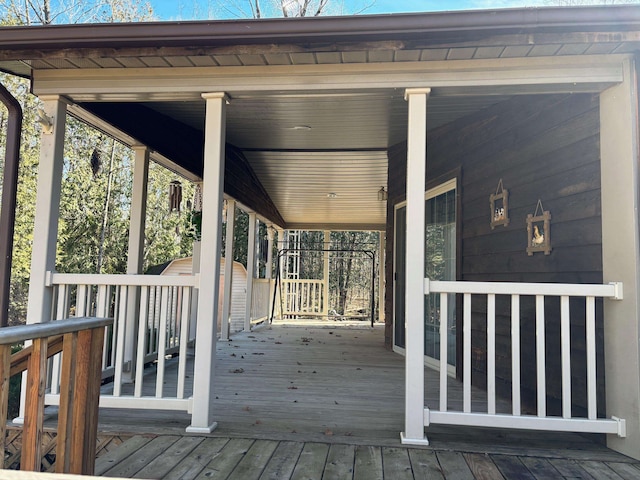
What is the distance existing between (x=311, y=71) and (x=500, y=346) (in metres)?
2.50

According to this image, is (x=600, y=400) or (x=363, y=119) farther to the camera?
(x=363, y=119)

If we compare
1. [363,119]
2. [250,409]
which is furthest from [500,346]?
[363,119]

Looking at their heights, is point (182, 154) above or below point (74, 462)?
above

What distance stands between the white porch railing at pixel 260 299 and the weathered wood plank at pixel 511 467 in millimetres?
5866

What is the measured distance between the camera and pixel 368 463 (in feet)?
7.20

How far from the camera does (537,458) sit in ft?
7.55

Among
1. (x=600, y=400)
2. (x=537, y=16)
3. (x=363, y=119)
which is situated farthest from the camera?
(x=363, y=119)

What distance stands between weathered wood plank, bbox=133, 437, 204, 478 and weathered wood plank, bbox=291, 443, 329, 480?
0.58 metres

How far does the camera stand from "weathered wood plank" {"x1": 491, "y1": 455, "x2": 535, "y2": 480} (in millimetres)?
2074

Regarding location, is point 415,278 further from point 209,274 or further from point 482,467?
point 209,274

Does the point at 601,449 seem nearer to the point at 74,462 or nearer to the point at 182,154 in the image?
the point at 74,462

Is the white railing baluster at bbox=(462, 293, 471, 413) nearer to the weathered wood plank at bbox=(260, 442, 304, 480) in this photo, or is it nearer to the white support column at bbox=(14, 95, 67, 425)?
the weathered wood plank at bbox=(260, 442, 304, 480)

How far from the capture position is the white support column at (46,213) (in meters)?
2.80

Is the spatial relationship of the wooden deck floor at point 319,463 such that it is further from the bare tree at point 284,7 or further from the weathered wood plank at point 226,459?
the bare tree at point 284,7
